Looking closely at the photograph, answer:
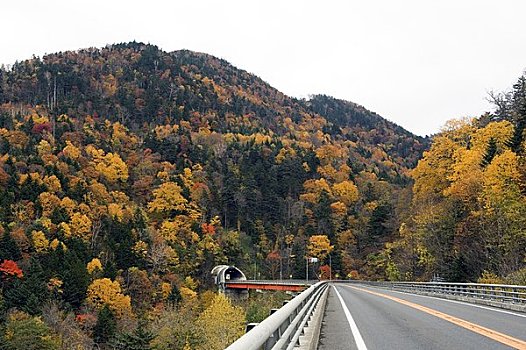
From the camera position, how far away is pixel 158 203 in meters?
115

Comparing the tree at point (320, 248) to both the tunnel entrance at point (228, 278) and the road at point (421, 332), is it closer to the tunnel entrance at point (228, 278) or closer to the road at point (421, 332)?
the tunnel entrance at point (228, 278)

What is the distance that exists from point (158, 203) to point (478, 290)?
9547cm

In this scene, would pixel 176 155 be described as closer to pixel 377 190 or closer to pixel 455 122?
pixel 377 190

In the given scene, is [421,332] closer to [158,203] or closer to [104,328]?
[104,328]

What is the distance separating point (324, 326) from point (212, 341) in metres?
31.4

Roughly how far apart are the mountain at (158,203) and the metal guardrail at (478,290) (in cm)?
4442

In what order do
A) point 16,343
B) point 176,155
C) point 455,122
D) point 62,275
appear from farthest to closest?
point 176,155, point 62,275, point 455,122, point 16,343

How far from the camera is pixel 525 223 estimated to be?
125ft

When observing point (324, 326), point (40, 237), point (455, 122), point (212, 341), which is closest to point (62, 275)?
point (40, 237)

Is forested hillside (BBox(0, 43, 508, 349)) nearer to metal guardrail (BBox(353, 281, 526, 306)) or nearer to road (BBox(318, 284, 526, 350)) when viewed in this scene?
metal guardrail (BBox(353, 281, 526, 306))

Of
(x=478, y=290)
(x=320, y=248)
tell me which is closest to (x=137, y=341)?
(x=478, y=290)

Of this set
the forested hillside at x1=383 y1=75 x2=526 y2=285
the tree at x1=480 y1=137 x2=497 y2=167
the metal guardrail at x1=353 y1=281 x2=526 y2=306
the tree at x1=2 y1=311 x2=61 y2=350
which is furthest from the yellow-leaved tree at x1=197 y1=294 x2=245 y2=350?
the tree at x1=480 y1=137 x2=497 y2=167

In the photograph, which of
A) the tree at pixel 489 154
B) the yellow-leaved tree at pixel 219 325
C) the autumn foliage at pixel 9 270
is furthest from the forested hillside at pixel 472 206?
the autumn foliage at pixel 9 270

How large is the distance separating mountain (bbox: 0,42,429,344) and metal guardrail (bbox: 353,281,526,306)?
4442cm
